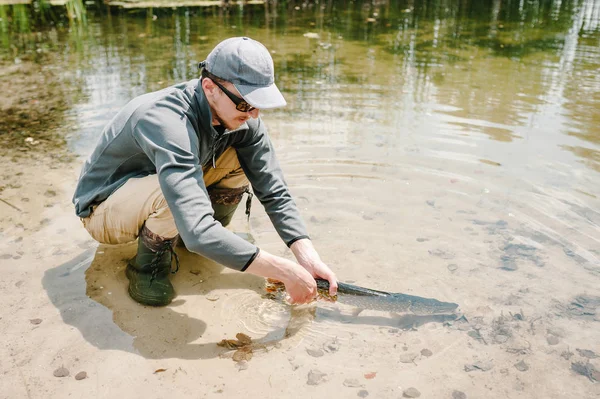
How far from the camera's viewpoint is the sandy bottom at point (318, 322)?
7.97 feet

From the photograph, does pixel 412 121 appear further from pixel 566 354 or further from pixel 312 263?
pixel 566 354

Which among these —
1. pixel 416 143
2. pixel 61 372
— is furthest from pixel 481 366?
pixel 416 143

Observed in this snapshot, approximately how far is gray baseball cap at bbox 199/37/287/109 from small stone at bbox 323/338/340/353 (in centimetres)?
119

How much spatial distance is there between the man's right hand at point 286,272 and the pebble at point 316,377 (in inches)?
13.7

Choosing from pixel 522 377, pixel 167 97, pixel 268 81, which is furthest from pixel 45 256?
pixel 522 377

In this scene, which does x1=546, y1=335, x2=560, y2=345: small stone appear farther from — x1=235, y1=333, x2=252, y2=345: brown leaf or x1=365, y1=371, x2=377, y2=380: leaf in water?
x1=235, y1=333, x2=252, y2=345: brown leaf

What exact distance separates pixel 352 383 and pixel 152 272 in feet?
3.97

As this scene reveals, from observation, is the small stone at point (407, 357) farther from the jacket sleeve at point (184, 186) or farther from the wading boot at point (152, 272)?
the wading boot at point (152, 272)

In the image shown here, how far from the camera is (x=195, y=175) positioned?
2.43 m

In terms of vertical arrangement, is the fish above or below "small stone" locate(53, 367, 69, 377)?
above

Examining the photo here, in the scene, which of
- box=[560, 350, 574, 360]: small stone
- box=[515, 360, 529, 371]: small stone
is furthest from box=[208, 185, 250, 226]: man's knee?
box=[560, 350, 574, 360]: small stone

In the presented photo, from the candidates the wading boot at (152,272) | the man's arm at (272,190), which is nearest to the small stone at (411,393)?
the man's arm at (272,190)

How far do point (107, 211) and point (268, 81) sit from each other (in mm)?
1078

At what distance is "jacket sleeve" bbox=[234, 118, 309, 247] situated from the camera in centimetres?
285
